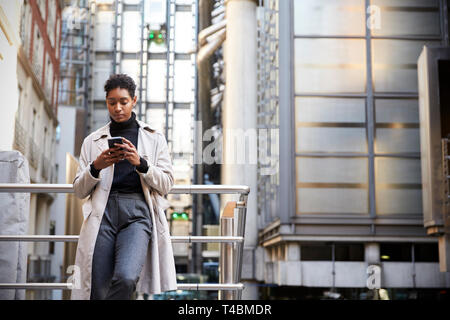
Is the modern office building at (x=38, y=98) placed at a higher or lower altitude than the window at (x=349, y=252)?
higher

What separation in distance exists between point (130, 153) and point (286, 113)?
19.9 feet

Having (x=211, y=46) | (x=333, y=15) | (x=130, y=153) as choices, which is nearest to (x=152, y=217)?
(x=130, y=153)

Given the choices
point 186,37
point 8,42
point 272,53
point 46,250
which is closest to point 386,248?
point 272,53

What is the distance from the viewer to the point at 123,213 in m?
2.77

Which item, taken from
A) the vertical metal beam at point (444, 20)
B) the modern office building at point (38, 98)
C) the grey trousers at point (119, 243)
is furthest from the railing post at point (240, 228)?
the vertical metal beam at point (444, 20)

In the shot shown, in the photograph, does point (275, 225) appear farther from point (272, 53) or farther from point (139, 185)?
point (139, 185)

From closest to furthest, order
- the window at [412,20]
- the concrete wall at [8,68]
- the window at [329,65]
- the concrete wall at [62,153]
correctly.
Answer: the concrete wall at [8,68], the concrete wall at [62,153], the window at [412,20], the window at [329,65]

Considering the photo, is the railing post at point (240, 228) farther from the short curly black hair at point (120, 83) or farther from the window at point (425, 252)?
the window at point (425, 252)

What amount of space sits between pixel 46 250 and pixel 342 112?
435 cm

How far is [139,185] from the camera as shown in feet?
9.30

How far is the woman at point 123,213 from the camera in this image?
267 centimetres

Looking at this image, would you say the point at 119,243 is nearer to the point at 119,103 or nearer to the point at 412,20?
the point at 119,103

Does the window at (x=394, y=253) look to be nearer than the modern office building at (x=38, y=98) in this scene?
No

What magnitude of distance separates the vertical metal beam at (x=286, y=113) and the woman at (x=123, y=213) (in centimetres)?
553
